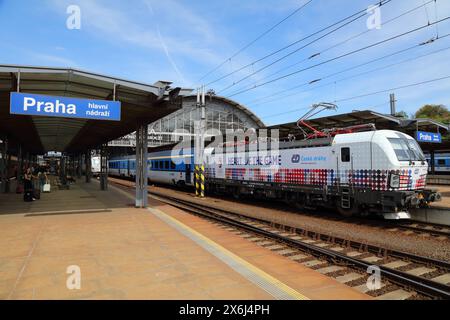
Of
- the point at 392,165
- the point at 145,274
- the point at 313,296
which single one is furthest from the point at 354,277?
the point at 392,165

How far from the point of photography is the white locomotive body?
33.3 ft

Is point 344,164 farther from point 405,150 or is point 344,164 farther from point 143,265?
point 143,265

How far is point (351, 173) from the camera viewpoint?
11.2 meters

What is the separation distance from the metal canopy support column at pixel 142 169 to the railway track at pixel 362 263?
538 cm

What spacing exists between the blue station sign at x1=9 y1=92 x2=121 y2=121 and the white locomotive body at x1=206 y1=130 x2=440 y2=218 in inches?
281

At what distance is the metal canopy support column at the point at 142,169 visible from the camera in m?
13.9

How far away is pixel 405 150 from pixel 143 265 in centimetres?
889

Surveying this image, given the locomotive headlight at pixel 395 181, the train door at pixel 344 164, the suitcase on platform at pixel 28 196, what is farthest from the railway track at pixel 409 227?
the suitcase on platform at pixel 28 196

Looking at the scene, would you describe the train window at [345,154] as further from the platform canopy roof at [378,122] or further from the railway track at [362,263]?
the platform canopy roof at [378,122]

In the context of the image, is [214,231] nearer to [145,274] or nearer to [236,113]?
[145,274]

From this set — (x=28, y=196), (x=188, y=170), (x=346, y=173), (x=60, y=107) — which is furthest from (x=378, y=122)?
(x=28, y=196)

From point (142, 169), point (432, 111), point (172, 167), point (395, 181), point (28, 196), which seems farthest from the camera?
point (432, 111)

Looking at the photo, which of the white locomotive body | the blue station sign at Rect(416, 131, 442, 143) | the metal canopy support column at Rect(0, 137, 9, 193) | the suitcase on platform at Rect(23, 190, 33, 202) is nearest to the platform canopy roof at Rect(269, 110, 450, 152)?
the blue station sign at Rect(416, 131, 442, 143)

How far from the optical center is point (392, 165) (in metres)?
10.0
